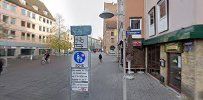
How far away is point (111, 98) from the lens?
9.99 meters

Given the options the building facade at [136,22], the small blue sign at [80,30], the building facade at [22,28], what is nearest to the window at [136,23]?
the building facade at [136,22]

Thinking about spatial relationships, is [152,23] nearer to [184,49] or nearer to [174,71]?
[174,71]

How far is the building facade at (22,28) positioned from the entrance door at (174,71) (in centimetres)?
3018

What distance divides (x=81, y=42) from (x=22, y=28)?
46.0m

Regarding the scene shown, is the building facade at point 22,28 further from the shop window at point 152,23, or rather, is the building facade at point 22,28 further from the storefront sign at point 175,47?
the storefront sign at point 175,47

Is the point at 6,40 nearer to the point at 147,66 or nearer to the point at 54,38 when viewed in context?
the point at 54,38

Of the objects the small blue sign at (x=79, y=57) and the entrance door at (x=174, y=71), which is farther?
the entrance door at (x=174, y=71)

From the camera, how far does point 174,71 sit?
38.3 ft

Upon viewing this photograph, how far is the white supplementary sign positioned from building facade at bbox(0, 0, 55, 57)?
3252cm

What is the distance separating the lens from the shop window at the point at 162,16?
12.8 metres

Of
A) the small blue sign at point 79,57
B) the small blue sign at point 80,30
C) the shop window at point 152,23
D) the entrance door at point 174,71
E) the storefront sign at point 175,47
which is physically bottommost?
the entrance door at point 174,71

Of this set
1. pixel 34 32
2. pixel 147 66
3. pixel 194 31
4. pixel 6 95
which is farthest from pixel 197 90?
pixel 34 32

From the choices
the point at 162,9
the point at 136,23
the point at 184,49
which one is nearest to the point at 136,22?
the point at 136,23

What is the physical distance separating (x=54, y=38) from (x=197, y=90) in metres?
54.9
